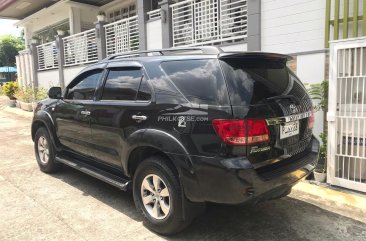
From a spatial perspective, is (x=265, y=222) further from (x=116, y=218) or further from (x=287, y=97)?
(x=116, y=218)

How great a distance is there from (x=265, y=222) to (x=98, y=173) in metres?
2.10

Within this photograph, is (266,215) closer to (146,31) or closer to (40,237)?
(40,237)

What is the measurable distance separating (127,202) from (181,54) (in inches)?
80.6

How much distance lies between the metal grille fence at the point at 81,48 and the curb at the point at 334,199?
29.5ft

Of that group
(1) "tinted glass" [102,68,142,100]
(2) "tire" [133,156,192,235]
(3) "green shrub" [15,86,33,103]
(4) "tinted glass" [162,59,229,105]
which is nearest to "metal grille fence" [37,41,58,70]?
(3) "green shrub" [15,86,33,103]

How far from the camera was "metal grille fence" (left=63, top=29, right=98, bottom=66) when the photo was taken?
1195cm

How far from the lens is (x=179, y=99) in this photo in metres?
3.30

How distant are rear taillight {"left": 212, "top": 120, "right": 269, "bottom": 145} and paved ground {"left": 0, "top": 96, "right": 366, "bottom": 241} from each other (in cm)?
114

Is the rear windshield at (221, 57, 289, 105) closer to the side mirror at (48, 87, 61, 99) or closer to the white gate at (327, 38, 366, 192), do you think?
the white gate at (327, 38, 366, 192)

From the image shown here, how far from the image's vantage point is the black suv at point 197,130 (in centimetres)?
295

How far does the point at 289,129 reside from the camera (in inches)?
130

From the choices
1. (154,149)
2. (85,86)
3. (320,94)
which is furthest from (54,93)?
(320,94)

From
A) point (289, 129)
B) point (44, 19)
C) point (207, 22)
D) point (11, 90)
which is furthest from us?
point (44, 19)

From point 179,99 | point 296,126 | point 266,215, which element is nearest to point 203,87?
point 179,99
